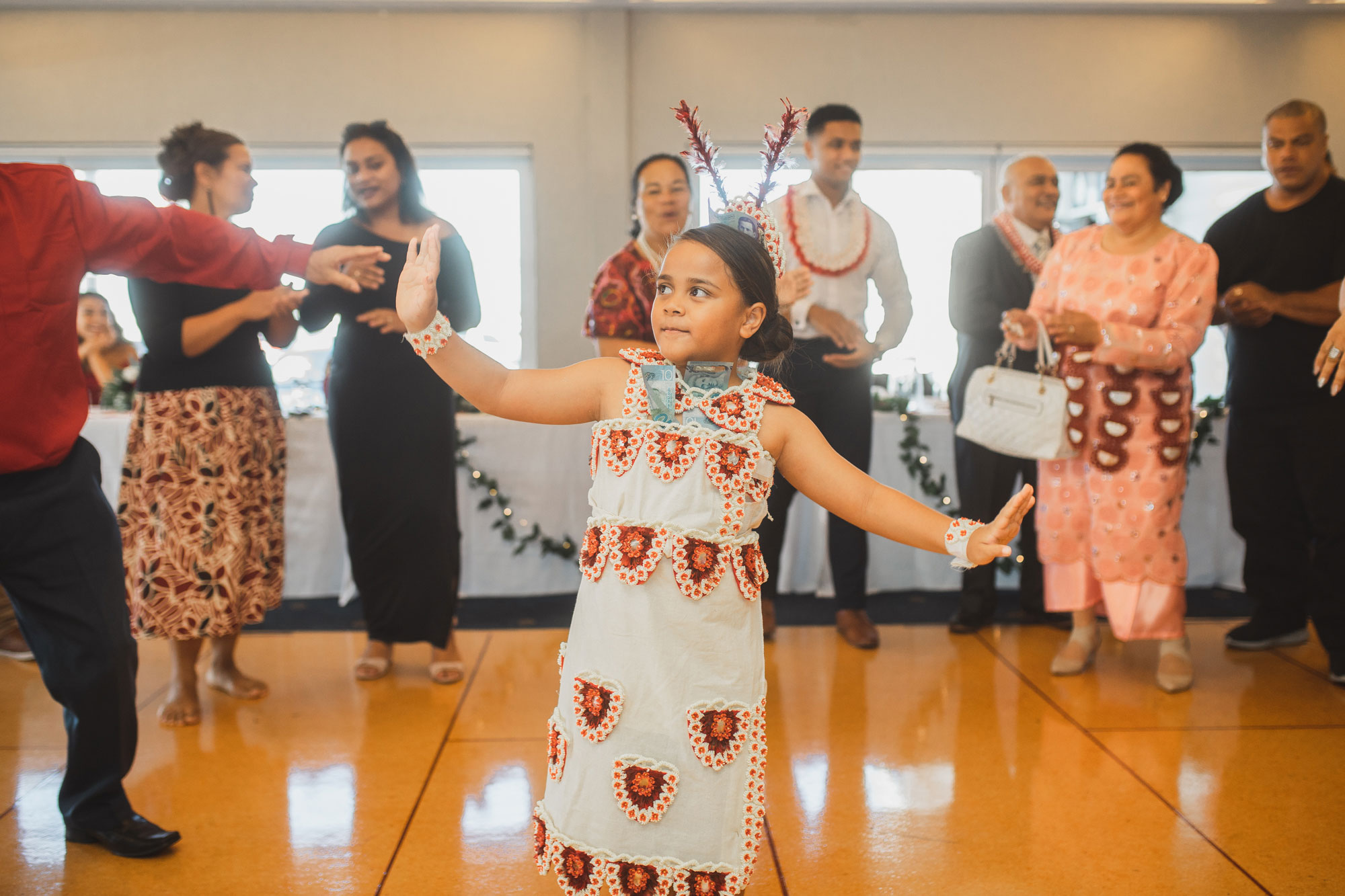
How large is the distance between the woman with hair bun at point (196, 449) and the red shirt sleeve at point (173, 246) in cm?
50

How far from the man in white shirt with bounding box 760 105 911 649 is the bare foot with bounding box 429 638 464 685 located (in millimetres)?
1131

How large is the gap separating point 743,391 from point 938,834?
128cm

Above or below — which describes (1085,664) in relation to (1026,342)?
below

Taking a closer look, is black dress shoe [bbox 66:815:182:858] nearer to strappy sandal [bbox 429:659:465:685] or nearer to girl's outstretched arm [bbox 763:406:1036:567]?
strappy sandal [bbox 429:659:465:685]

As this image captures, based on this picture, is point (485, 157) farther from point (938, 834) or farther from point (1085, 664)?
point (938, 834)

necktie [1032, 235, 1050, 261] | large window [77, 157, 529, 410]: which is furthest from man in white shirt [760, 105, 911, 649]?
large window [77, 157, 529, 410]

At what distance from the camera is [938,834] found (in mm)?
2354

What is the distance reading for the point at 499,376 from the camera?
1.65 meters

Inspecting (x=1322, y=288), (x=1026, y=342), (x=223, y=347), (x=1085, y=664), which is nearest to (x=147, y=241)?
(x=223, y=347)

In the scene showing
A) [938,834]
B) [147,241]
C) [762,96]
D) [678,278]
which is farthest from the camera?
[762,96]

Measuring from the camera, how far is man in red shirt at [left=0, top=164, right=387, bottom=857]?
1.96m

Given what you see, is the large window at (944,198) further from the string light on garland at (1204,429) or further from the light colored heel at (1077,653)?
the light colored heel at (1077,653)

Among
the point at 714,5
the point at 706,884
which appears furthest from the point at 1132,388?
the point at 714,5

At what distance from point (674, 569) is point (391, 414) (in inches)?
75.5
